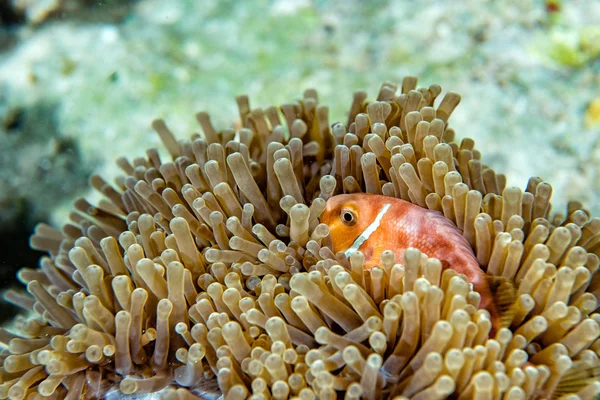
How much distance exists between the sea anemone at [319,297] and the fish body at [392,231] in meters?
0.07

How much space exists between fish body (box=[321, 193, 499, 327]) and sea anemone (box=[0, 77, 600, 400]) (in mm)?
65

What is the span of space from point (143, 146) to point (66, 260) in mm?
1627

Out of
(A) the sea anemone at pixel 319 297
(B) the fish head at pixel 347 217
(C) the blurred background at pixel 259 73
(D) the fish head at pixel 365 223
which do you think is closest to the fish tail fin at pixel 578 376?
(A) the sea anemone at pixel 319 297

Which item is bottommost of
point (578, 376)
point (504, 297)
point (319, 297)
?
point (578, 376)

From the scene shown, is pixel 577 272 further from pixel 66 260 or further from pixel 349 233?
pixel 66 260

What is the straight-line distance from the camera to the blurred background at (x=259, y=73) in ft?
10.5

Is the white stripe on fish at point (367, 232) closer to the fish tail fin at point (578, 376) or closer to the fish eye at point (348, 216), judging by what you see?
the fish eye at point (348, 216)

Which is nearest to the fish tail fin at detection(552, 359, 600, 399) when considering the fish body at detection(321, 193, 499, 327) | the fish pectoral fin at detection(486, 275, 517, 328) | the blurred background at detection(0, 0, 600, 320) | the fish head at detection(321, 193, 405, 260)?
the fish pectoral fin at detection(486, 275, 517, 328)

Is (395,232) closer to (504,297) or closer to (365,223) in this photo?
(365,223)

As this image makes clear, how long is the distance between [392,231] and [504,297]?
1.32 feet

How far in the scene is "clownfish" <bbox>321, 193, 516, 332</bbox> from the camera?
1608mm

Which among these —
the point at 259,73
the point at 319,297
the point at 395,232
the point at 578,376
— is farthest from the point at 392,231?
the point at 259,73

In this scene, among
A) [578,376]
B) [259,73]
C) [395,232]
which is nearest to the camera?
[578,376]

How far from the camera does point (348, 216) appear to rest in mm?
1738
